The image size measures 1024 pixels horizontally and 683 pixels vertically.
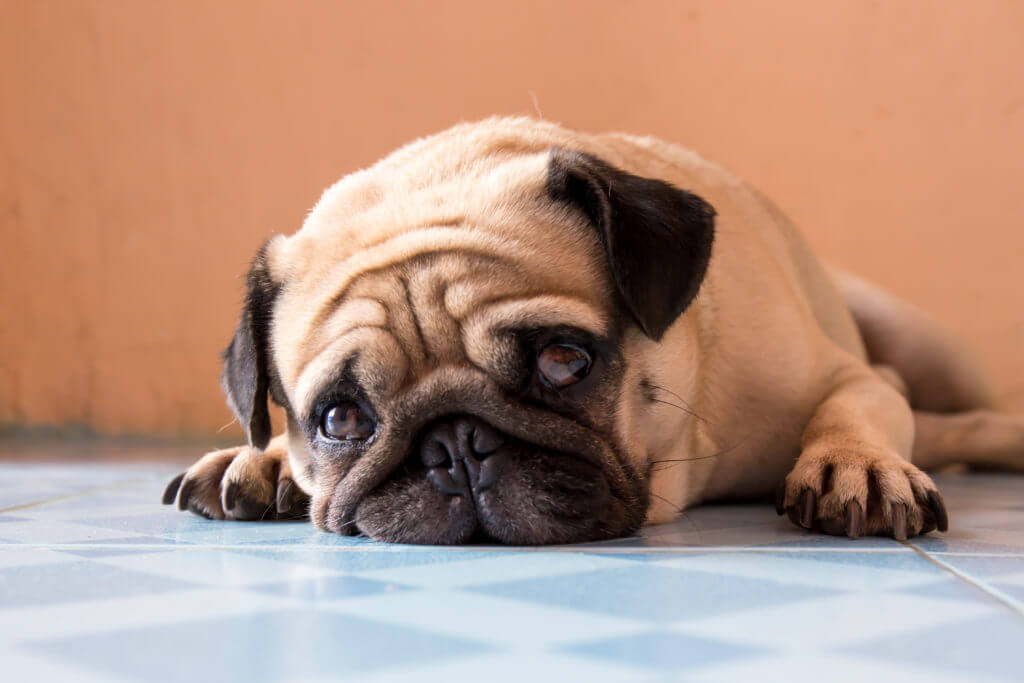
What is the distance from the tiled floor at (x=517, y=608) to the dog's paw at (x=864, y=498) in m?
0.06

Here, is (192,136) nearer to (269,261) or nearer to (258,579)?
(269,261)

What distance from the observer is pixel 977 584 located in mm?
1496

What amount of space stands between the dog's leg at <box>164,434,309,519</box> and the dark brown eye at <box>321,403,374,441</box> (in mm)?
385

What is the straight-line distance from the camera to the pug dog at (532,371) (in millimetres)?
1953

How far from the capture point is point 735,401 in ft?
8.53

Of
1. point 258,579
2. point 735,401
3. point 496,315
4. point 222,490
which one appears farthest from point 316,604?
point 735,401

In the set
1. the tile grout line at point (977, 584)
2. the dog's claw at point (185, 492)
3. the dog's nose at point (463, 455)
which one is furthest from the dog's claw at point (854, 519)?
the dog's claw at point (185, 492)

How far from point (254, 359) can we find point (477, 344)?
0.72m

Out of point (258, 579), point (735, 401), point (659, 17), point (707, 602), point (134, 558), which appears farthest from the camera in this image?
point (659, 17)

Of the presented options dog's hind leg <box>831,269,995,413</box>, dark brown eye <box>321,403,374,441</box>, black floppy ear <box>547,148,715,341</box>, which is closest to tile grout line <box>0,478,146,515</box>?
dark brown eye <box>321,403,374,441</box>

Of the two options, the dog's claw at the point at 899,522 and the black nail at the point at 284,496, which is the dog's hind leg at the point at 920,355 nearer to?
the dog's claw at the point at 899,522

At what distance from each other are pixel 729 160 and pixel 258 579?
4.40 meters

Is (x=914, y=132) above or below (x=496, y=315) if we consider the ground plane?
above

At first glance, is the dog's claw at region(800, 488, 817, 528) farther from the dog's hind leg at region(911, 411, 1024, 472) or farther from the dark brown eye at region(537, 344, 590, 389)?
the dog's hind leg at region(911, 411, 1024, 472)
